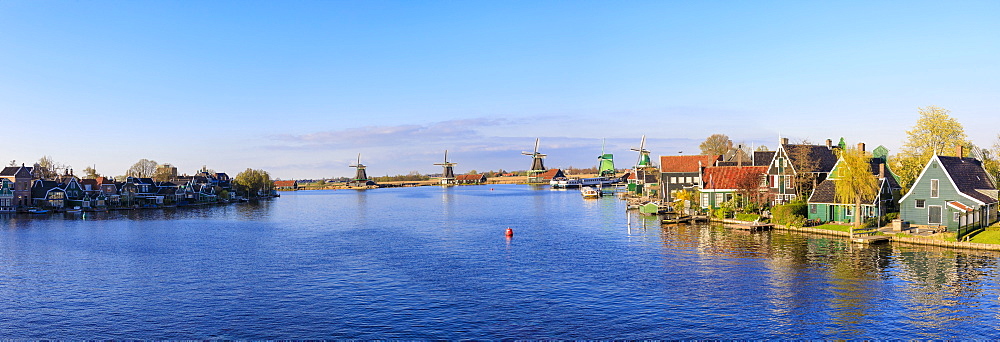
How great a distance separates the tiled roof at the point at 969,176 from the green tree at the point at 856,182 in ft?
21.7

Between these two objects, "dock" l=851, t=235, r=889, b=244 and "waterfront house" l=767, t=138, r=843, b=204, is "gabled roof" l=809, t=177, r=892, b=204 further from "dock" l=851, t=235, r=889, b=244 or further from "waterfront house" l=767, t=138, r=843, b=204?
"dock" l=851, t=235, r=889, b=244

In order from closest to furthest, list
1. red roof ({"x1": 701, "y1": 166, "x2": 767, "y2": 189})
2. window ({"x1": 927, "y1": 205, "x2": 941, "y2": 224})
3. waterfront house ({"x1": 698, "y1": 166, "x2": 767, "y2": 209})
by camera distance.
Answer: window ({"x1": 927, "y1": 205, "x2": 941, "y2": 224}) < waterfront house ({"x1": 698, "y1": 166, "x2": 767, "y2": 209}) < red roof ({"x1": 701, "y1": 166, "x2": 767, "y2": 189})

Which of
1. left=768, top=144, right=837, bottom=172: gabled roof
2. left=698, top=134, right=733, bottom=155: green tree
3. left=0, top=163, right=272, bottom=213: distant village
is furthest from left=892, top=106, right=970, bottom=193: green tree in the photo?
left=0, top=163, right=272, bottom=213: distant village

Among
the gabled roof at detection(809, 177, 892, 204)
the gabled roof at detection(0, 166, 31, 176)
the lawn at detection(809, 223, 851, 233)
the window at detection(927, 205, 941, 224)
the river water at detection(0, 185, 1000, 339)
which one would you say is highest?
the gabled roof at detection(0, 166, 31, 176)

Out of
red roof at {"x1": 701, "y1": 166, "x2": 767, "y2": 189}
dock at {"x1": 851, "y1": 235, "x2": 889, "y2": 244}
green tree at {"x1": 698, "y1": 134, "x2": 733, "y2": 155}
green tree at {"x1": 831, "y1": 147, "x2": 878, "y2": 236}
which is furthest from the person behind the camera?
green tree at {"x1": 698, "y1": 134, "x2": 733, "y2": 155}

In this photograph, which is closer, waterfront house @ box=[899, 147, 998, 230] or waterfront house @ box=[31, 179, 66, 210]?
waterfront house @ box=[899, 147, 998, 230]

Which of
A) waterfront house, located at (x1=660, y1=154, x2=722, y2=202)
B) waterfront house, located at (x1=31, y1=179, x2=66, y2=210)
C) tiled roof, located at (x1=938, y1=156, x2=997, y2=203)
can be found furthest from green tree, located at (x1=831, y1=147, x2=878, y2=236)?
waterfront house, located at (x1=31, y1=179, x2=66, y2=210)

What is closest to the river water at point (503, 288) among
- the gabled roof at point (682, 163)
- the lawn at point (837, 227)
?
the lawn at point (837, 227)

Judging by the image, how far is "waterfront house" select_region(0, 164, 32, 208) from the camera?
119 meters

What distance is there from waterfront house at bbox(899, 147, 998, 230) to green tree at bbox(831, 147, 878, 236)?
12.2 ft

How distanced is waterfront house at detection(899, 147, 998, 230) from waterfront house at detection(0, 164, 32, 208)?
146m

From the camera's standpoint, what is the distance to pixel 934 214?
56.7 m

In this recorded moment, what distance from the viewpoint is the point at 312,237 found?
71.4 m

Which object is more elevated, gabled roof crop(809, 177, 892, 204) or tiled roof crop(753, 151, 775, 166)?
tiled roof crop(753, 151, 775, 166)
